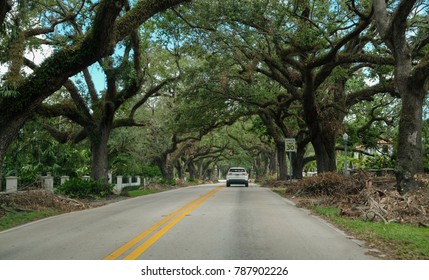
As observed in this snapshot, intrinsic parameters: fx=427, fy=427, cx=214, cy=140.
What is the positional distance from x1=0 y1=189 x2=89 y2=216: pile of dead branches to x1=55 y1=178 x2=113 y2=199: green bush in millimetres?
3592

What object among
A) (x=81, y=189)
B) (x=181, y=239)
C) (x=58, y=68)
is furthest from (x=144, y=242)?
(x=81, y=189)

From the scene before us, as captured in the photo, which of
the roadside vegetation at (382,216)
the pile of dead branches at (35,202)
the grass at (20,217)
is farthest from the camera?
the pile of dead branches at (35,202)

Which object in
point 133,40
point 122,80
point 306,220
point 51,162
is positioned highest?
point 133,40

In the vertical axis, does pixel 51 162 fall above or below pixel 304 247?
above

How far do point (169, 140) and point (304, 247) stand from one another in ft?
109

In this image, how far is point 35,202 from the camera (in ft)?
50.3

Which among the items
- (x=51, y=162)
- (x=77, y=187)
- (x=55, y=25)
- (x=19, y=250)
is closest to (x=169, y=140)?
(x=51, y=162)

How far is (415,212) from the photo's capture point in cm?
1155

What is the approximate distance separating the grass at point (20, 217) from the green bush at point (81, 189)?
549 centimetres

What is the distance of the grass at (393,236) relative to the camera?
7.35 metres

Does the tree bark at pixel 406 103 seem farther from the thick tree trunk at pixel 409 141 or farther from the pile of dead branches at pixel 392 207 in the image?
the pile of dead branches at pixel 392 207

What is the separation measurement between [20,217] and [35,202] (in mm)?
2597

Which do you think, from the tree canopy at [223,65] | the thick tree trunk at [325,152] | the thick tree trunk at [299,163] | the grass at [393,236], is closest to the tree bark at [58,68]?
the tree canopy at [223,65]

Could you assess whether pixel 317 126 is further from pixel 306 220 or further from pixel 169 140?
pixel 169 140
